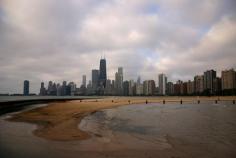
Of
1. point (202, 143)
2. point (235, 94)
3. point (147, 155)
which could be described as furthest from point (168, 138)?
point (235, 94)

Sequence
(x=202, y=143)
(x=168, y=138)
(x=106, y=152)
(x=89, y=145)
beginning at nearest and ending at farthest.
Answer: (x=106, y=152)
(x=89, y=145)
(x=202, y=143)
(x=168, y=138)

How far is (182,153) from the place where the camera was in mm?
13320

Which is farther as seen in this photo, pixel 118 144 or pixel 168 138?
pixel 168 138

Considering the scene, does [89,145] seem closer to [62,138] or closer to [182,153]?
[62,138]

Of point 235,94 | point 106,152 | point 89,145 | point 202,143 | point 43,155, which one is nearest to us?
point 43,155

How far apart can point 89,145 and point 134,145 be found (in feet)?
10.2

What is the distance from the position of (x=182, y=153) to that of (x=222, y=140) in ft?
19.1

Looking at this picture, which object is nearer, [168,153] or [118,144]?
[168,153]

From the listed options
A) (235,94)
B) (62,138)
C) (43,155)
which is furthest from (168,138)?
(235,94)

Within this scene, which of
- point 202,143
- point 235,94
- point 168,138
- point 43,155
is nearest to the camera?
point 43,155

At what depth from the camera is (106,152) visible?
1325 cm

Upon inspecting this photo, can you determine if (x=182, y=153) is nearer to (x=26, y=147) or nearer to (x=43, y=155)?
(x=43, y=155)

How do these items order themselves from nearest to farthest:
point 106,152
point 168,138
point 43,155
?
point 43,155
point 106,152
point 168,138

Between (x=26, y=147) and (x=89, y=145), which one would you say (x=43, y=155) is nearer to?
(x=26, y=147)
